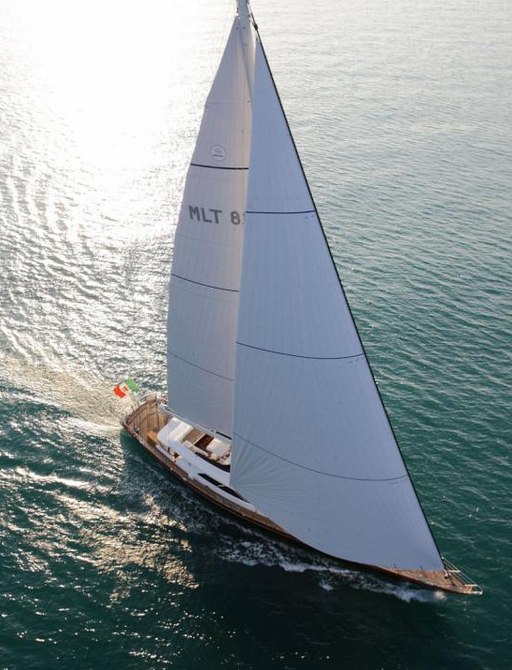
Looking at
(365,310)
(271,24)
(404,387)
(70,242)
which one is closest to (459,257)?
(365,310)

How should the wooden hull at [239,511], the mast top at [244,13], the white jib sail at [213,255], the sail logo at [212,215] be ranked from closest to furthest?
the mast top at [244,13] < the white jib sail at [213,255] < the sail logo at [212,215] < the wooden hull at [239,511]

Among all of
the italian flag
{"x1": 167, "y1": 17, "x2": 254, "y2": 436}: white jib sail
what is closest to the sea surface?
the italian flag

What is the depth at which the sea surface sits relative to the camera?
2861 cm

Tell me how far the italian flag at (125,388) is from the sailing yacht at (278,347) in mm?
7275

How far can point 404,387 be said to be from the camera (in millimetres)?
42000

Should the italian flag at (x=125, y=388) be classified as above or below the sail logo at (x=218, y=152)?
below

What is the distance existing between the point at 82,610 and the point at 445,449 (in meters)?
19.9

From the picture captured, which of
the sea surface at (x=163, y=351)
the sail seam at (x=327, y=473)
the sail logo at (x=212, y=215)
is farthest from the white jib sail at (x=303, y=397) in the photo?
the sea surface at (x=163, y=351)

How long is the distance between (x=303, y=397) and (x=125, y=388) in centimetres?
1660

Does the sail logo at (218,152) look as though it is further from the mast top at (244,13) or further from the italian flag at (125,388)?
the italian flag at (125,388)

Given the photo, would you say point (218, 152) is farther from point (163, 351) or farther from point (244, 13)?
point (163, 351)

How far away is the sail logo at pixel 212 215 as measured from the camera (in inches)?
1036

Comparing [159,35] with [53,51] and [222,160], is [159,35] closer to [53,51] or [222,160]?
[53,51]

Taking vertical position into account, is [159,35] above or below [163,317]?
above
